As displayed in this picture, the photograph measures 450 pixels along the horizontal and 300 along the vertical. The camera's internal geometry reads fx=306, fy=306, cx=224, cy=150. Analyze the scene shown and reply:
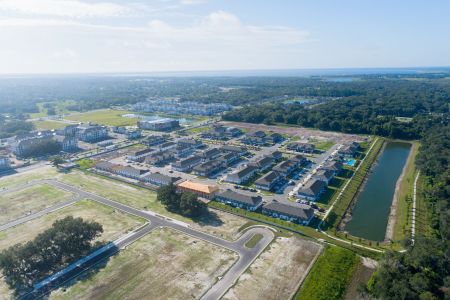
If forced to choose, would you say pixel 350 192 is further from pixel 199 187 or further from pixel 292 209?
pixel 199 187

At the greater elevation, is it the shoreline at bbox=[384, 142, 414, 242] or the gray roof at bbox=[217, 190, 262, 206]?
the gray roof at bbox=[217, 190, 262, 206]

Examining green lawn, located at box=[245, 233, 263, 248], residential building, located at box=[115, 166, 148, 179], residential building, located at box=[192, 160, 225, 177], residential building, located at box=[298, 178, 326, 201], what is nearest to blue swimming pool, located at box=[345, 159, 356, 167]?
residential building, located at box=[298, 178, 326, 201]

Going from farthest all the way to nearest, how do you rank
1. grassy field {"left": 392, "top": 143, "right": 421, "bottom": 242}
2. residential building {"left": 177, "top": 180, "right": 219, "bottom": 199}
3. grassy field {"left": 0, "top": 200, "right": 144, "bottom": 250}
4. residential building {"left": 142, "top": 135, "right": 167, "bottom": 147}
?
residential building {"left": 142, "top": 135, "right": 167, "bottom": 147} → residential building {"left": 177, "top": 180, "right": 219, "bottom": 199} → grassy field {"left": 392, "top": 143, "right": 421, "bottom": 242} → grassy field {"left": 0, "top": 200, "right": 144, "bottom": 250}

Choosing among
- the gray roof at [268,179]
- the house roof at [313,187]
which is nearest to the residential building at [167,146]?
the gray roof at [268,179]

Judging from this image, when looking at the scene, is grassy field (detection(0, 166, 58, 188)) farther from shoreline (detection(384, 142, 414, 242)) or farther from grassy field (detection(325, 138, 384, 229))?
shoreline (detection(384, 142, 414, 242))

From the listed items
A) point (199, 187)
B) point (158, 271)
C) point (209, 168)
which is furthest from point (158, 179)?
point (158, 271)

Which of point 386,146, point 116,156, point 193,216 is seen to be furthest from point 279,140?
point 193,216
